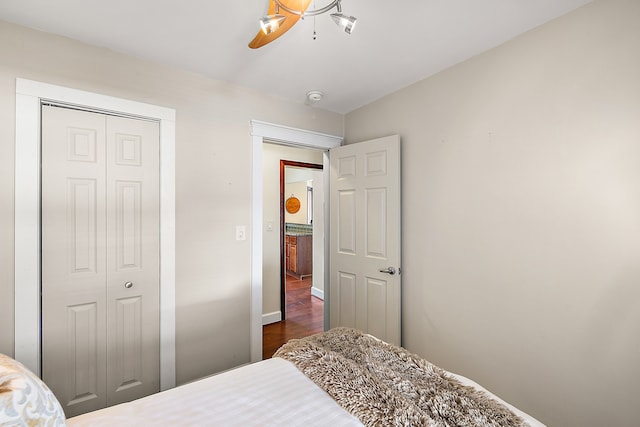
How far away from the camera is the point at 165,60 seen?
1963 mm

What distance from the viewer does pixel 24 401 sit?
77 cm

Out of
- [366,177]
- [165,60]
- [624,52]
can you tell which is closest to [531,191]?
[624,52]

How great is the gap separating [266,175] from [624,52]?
3139 millimetres

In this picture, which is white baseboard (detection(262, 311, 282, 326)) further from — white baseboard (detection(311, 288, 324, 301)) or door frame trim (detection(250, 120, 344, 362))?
door frame trim (detection(250, 120, 344, 362))

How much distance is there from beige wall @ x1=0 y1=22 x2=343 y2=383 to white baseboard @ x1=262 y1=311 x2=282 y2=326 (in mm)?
1170

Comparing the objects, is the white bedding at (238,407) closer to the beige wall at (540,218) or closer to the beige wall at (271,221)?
the beige wall at (540,218)

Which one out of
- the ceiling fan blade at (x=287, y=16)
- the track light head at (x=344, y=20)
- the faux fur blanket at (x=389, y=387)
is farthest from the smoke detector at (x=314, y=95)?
the faux fur blanket at (x=389, y=387)

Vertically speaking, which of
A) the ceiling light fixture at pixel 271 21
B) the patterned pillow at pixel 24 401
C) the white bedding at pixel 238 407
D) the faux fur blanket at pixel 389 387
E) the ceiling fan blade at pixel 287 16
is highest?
the ceiling fan blade at pixel 287 16

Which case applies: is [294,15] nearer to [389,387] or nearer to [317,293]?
[389,387]

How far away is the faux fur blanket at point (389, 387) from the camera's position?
0.91 m

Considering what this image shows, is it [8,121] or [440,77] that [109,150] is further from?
[440,77]

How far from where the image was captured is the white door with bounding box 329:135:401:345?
Answer: 237 cm

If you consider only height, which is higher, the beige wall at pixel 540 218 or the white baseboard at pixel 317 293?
the beige wall at pixel 540 218

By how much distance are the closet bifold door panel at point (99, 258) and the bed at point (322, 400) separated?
995mm
